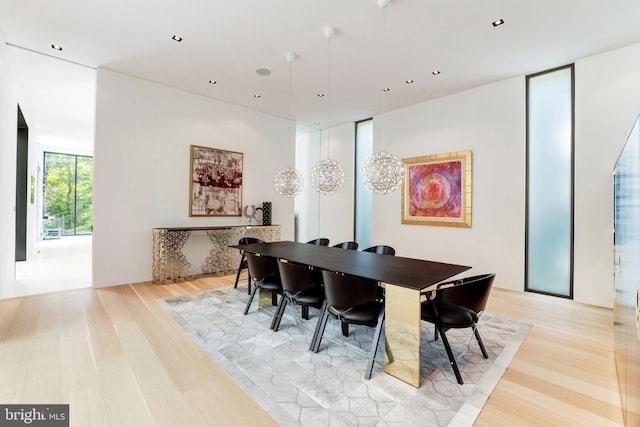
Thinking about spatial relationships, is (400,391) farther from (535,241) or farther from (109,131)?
(109,131)

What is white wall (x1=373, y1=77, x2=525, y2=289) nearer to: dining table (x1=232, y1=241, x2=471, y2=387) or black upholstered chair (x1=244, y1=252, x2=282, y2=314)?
dining table (x1=232, y1=241, x2=471, y2=387)

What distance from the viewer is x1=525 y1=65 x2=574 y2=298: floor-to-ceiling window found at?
4.16m

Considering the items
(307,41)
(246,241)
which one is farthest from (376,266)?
(307,41)

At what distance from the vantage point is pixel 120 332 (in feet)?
9.66

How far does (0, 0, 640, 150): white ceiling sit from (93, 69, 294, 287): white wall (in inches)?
15.0

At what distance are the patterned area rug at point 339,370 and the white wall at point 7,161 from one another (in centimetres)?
278

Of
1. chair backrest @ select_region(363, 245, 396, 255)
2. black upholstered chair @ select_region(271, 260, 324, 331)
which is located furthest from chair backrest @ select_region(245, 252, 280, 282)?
chair backrest @ select_region(363, 245, 396, 255)

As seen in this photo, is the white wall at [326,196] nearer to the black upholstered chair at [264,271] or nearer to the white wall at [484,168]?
the white wall at [484,168]

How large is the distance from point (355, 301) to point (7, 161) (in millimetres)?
5468

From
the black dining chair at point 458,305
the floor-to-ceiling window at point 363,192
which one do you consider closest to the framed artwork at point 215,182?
the floor-to-ceiling window at point 363,192

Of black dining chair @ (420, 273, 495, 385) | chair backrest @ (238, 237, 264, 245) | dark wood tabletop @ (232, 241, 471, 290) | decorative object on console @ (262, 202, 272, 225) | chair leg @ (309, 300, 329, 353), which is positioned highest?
decorative object on console @ (262, 202, 272, 225)

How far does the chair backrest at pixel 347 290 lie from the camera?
228cm

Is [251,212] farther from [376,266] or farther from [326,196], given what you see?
[376,266]

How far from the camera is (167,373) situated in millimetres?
2244
